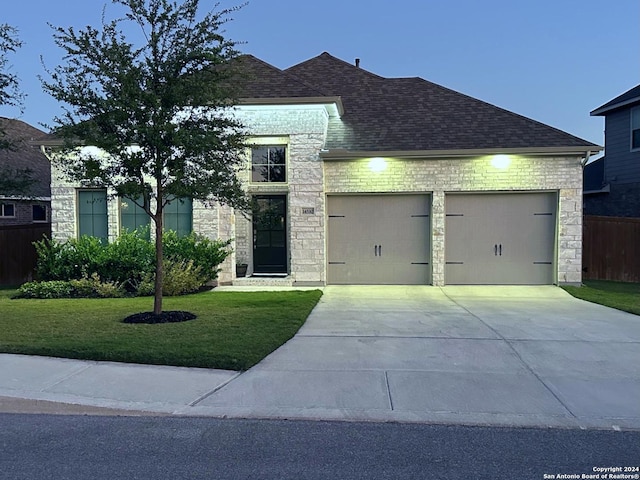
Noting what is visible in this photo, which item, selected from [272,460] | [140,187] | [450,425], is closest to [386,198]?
[140,187]

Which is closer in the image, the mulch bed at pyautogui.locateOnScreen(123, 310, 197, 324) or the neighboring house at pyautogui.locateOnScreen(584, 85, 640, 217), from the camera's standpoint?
the mulch bed at pyautogui.locateOnScreen(123, 310, 197, 324)

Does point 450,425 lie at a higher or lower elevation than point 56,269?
lower

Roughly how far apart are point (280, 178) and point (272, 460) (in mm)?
10883

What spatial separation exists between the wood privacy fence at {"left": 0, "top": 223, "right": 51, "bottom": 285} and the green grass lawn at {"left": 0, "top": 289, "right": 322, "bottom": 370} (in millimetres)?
4744

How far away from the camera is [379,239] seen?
14.7 meters

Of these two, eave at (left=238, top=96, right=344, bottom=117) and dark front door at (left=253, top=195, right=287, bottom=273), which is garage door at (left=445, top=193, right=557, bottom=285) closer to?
eave at (left=238, top=96, right=344, bottom=117)

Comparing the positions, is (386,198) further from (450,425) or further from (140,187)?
(450,425)

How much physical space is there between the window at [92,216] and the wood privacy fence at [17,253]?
9.91 ft

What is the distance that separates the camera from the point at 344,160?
1440 cm

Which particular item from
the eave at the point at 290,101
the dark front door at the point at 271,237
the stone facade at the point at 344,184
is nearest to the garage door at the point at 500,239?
the stone facade at the point at 344,184

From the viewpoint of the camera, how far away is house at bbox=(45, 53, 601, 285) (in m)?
14.0

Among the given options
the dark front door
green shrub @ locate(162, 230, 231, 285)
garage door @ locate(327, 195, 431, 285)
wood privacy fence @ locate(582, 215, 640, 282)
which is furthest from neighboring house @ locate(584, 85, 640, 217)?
green shrub @ locate(162, 230, 231, 285)

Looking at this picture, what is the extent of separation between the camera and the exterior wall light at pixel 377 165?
14.3m

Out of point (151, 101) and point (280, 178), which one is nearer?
point (151, 101)
